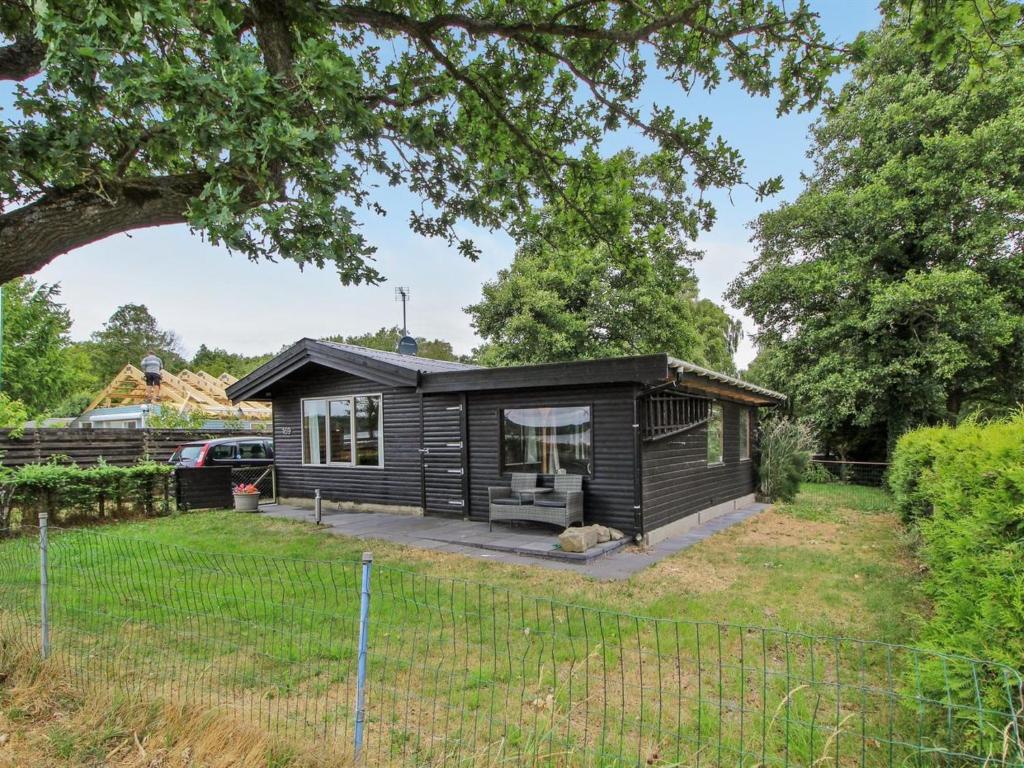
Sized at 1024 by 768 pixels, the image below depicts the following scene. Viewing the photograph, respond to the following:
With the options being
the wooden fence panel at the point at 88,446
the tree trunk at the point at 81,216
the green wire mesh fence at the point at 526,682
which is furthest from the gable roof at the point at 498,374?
the tree trunk at the point at 81,216

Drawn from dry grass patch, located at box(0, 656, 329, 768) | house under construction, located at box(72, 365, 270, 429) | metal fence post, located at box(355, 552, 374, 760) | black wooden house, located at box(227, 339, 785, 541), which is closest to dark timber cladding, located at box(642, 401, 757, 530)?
black wooden house, located at box(227, 339, 785, 541)

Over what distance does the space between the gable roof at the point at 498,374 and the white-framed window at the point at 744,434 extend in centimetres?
31

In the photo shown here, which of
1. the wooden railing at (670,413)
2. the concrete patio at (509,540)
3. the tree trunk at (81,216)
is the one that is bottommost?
the concrete patio at (509,540)

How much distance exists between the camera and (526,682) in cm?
333

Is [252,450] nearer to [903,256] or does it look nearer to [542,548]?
[542,548]

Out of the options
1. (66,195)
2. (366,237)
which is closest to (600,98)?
(366,237)

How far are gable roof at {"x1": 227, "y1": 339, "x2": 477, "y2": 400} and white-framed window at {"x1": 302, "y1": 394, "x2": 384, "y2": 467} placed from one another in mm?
738

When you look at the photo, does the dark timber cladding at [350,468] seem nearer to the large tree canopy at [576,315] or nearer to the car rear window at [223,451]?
the car rear window at [223,451]

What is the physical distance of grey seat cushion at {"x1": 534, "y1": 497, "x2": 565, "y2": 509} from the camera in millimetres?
7300

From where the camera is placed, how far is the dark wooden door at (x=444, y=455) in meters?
8.95

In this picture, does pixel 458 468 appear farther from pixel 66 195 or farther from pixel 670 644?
pixel 66 195

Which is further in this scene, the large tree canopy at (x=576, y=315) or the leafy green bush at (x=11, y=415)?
the large tree canopy at (x=576, y=315)

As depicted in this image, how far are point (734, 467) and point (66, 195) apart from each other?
1065 centimetres

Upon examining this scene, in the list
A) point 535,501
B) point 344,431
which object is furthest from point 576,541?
point 344,431
